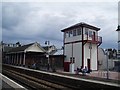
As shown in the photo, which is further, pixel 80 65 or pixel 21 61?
pixel 21 61

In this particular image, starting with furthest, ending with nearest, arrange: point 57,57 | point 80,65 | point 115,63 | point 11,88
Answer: point 115,63
point 57,57
point 80,65
point 11,88

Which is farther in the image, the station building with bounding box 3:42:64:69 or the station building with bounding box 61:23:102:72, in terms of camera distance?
the station building with bounding box 3:42:64:69

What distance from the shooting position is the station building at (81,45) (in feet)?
101

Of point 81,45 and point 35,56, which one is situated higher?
point 81,45

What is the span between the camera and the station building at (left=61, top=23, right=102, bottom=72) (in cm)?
3086

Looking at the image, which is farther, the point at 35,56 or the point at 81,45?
the point at 35,56

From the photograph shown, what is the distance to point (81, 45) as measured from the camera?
31031 mm

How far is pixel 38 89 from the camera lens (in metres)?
13.3

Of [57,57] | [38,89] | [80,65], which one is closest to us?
[38,89]

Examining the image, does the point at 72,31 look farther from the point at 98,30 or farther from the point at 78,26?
the point at 98,30

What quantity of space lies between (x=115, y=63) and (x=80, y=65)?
12558mm

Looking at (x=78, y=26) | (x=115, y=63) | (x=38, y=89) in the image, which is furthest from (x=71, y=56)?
(x=38, y=89)

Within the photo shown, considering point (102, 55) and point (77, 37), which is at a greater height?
point (77, 37)

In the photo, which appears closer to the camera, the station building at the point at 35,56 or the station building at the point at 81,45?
the station building at the point at 81,45
